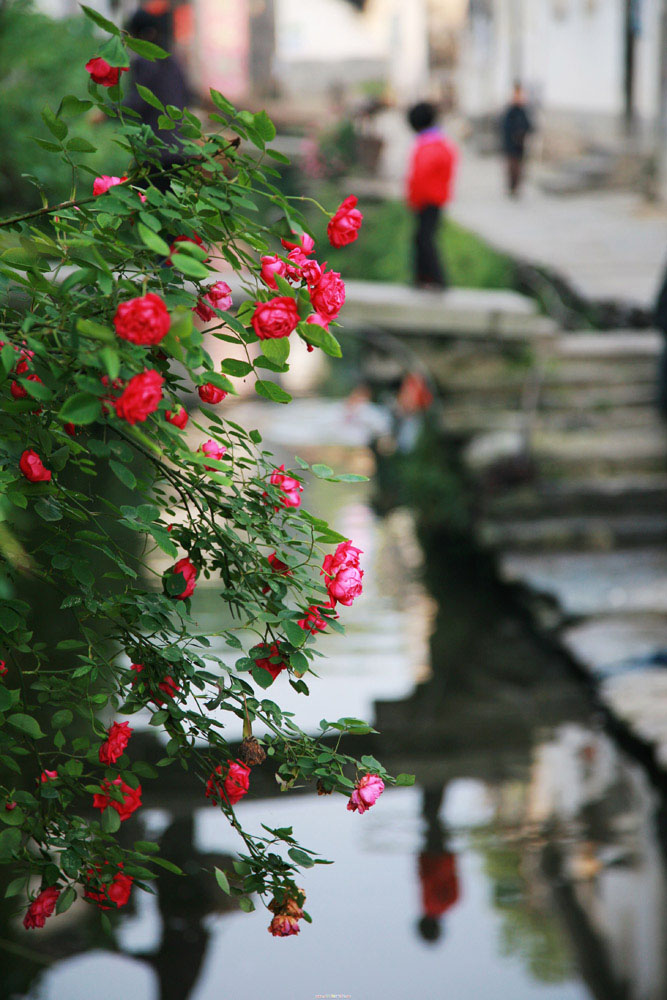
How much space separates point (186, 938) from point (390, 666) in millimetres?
2699

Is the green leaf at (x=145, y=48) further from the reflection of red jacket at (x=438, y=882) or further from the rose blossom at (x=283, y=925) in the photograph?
the reflection of red jacket at (x=438, y=882)

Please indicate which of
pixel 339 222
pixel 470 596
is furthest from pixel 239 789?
pixel 470 596

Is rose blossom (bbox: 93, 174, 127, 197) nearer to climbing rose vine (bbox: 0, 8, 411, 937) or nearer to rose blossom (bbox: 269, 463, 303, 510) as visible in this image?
climbing rose vine (bbox: 0, 8, 411, 937)

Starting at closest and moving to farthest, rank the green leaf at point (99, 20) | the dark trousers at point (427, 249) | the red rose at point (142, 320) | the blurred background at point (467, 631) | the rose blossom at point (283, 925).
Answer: the red rose at point (142, 320), the green leaf at point (99, 20), the rose blossom at point (283, 925), the blurred background at point (467, 631), the dark trousers at point (427, 249)

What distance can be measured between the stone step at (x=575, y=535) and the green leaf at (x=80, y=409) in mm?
6756

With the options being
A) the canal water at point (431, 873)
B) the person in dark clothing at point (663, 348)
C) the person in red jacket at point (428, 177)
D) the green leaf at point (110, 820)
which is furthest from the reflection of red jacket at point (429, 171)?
the green leaf at point (110, 820)

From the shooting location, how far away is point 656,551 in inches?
320

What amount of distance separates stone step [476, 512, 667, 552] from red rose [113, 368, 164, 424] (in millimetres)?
6768

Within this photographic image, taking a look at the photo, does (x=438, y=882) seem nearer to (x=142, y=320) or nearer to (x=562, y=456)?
(x=142, y=320)

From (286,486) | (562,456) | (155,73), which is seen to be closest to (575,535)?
(562,456)

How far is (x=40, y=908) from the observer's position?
79.3 inches

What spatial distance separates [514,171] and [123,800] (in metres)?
17.2

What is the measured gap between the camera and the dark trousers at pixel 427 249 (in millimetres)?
9266

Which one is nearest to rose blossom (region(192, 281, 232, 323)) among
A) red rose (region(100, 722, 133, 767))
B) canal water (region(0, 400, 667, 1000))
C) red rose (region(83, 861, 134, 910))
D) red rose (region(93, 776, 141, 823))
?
red rose (region(100, 722, 133, 767))
